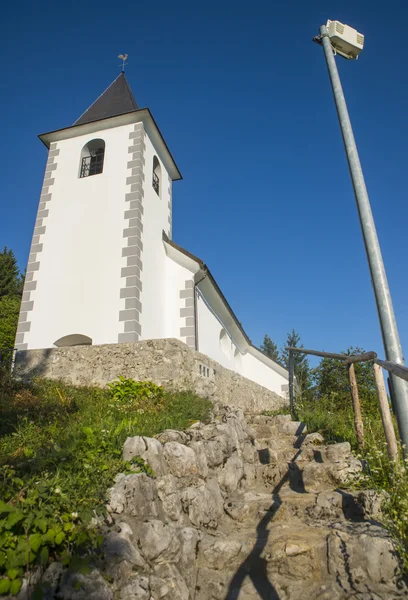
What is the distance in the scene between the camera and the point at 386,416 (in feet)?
14.4

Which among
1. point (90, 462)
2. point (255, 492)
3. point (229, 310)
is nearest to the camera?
point (90, 462)

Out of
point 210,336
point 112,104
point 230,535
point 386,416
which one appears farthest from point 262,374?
point 230,535

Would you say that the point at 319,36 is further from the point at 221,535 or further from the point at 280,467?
the point at 221,535

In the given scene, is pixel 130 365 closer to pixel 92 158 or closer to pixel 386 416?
pixel 386 416

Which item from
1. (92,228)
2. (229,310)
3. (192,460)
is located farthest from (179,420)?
(229,310)

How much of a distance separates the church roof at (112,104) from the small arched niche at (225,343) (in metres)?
8.97

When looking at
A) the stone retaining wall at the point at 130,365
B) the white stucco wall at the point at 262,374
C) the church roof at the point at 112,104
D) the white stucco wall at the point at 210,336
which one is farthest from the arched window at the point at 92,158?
the white stucco wall at the point at 262,374

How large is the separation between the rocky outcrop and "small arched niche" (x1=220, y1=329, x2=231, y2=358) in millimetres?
10663

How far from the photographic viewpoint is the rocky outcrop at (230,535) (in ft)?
9.78

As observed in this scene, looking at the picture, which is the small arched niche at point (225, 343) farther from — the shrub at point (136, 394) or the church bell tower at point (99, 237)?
the shrub at point (136, 394)

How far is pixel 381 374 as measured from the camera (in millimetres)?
4695

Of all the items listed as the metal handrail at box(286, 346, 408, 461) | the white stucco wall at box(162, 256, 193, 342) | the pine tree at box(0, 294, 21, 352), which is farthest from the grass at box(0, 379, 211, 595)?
the pine tree at box(0, 294, 21, 352)

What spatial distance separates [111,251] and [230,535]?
822 centimetres

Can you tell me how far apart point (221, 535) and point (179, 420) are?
76.5 inches
